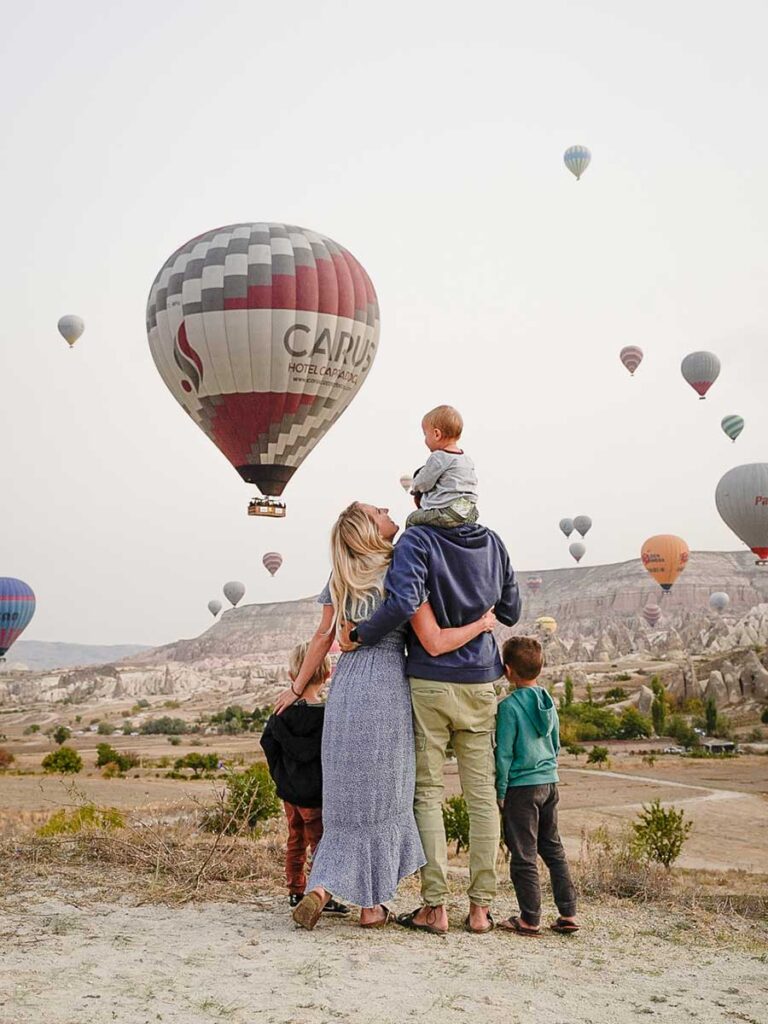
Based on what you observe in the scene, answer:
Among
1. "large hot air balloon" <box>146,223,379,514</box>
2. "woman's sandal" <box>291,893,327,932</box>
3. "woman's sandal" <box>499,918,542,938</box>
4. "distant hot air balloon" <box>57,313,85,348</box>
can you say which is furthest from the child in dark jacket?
"distant hot air balloon" <box>57,313,85,348</box>

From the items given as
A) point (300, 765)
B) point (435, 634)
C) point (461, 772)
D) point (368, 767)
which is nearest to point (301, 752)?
point (300, 765)

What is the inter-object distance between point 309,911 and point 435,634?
1.18 metres

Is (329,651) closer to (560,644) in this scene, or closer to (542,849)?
(542,849)

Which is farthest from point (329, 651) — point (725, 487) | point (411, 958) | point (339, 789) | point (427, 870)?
point (725, 487)

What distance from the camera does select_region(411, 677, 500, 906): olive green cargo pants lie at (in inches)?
161

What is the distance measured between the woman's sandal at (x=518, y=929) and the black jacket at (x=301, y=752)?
925 mm

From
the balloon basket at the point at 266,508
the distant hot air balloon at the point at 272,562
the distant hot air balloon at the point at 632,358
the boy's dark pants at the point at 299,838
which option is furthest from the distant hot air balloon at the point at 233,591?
the boy's dark pants at the point at 299,838

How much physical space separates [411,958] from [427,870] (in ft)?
1.72

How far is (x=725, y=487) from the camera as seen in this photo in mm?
51719

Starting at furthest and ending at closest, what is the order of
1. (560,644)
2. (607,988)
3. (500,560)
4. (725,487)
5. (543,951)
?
(560,644) → (725,487) → (500,560) → (543,951) → (607,988)

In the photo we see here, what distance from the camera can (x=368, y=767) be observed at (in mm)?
4047

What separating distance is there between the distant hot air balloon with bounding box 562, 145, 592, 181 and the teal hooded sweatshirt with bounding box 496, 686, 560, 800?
144ft

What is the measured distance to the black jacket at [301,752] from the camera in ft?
14.4

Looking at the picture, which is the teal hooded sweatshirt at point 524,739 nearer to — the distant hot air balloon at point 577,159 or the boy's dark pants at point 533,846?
the boy's dark pants at point 533,846
